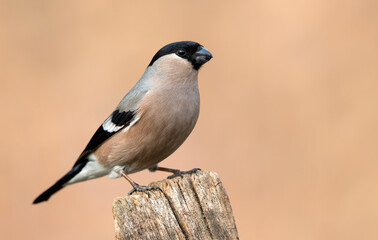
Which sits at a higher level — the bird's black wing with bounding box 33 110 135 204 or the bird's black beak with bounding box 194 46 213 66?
the bird's black beak with bounding box 194 46 213 66

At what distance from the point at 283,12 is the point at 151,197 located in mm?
5100

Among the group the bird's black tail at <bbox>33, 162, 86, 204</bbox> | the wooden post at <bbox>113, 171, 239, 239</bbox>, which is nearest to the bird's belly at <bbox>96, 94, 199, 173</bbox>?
the bird's black tail at <bbox>33, 162, 86, 204</bbox>

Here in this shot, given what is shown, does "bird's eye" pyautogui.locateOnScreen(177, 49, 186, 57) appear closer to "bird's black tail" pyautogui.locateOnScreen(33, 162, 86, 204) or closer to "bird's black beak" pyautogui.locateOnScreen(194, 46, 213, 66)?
"bird's black beak" pyautogui.locateOnScreen(194, 46, 213, 66)

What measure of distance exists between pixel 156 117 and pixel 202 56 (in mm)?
623

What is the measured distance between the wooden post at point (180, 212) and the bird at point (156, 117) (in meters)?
0.88

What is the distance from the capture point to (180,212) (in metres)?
2.83

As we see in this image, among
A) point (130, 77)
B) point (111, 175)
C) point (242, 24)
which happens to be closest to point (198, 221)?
point (111, 175)

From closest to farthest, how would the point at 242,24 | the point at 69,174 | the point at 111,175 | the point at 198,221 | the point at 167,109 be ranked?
the point at 198,221 < the point at 167,109 < the point at 111,175 < the point at 69,174 < the point at 242,24

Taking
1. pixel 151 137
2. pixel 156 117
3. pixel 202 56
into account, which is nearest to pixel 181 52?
pixel 202 56

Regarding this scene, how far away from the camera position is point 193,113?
398 centimetres

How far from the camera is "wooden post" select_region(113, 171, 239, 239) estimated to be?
8.86 ft

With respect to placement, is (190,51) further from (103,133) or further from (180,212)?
(180,212)

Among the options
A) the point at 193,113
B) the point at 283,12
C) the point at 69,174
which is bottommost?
the point at 69,174

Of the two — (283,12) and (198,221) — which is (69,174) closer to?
(198,221)
